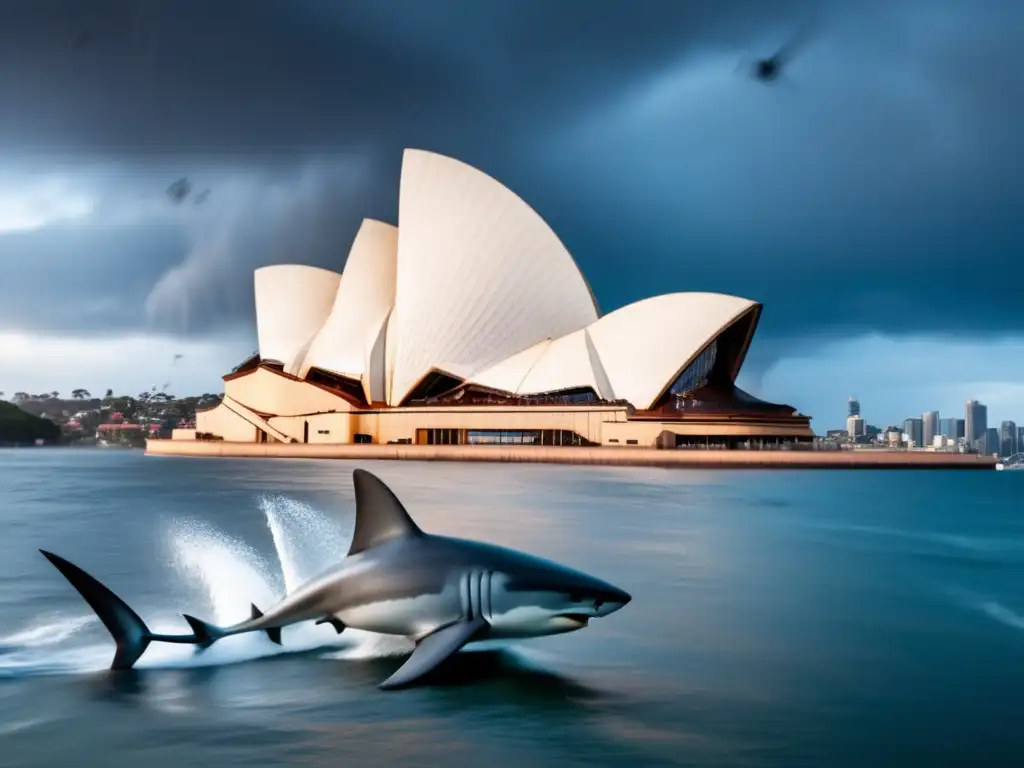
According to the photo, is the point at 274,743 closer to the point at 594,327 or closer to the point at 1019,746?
the point at 1019,746

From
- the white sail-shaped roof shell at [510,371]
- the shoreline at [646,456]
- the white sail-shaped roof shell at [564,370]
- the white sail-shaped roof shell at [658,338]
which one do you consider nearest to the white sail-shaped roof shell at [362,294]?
the shoreline at [646,456]

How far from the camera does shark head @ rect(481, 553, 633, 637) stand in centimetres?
469

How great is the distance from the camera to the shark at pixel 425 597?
4.69 m

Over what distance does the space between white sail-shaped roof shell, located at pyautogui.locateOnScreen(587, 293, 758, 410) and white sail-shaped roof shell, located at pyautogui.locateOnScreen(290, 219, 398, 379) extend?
18.1 meters

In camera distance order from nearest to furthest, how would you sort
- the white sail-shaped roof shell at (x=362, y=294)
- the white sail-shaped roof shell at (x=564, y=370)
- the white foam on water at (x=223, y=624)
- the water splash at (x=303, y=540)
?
the white foam on water at (x=223, y=624) → the water splash at (x=303, y=540) → the white sail-shaped roof shell at (x=564, y=370) → the white sail-shaped roof shell at (x=362, y=294)

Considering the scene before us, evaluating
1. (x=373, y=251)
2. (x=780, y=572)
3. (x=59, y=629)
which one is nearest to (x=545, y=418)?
(x=373, y=251)

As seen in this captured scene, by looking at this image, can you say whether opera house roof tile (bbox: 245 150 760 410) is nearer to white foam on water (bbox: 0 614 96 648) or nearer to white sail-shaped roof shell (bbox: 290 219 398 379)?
white sail-shaped roof shell (bbox: 290 219 398 379)

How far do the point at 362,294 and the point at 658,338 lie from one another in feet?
76.5

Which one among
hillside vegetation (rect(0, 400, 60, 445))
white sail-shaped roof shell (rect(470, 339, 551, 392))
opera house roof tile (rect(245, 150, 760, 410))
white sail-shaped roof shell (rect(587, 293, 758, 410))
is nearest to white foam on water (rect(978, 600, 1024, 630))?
white sail-shaped roof shell (rect(587, 293, 758, 410))

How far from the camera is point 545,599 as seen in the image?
4.69 metres

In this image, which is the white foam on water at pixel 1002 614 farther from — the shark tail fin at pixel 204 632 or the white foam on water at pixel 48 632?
the white foam on water at pixel 48 632

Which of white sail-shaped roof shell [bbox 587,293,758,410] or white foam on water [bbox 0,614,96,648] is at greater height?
white sail-shaped roof shell [bbox 587,293,758,410]

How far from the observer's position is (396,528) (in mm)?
5238

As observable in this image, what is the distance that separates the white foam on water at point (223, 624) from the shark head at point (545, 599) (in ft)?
4.80
